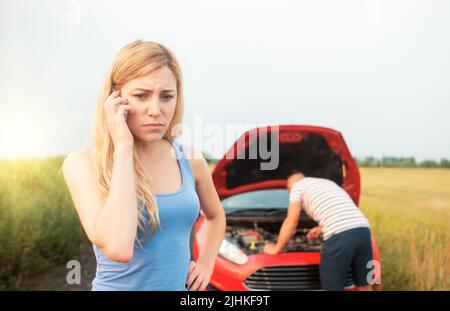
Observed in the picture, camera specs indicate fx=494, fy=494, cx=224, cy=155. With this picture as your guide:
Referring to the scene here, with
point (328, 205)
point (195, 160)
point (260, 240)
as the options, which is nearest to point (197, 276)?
point (195, 160)

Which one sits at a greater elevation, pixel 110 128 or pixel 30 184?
pixel 110 128

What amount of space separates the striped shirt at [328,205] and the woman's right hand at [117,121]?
6.29ft

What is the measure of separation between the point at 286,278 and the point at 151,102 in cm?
190

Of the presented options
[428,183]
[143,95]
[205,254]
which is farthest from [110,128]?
[428,183]

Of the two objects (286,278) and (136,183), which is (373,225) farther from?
(136,183)

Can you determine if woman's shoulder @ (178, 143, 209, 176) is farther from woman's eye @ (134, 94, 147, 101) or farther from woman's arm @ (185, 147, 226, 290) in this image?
woman's eye @ (134, 94, 147, 101)

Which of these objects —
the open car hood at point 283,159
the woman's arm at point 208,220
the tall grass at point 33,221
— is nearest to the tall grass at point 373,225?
the tall grass at point 33,221

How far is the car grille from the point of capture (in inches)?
108

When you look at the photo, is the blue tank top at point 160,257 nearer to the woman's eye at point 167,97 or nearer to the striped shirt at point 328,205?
the woman's eye at point 167,97

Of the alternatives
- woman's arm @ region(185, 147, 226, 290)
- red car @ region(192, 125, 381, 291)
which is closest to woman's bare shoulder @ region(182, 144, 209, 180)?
woman's arm @ region(185, 147, 226, 290)

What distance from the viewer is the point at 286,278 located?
9.00 ft
